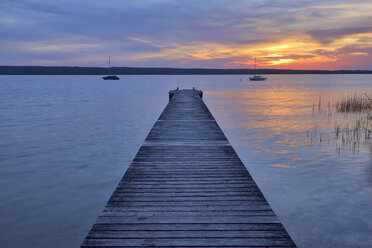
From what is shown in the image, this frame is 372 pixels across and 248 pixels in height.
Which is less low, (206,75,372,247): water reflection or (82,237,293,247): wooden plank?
(82,237,293,247): wooden plank

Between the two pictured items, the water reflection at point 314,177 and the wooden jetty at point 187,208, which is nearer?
the wooden jetty at point 187,208

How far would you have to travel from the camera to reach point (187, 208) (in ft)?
13.4

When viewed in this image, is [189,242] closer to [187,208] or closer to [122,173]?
[187,208]

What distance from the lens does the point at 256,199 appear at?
436 centimetres

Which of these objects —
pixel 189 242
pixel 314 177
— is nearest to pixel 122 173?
pixel 314 177

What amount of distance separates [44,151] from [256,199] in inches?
411

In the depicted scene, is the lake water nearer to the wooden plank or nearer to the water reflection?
the water reflection

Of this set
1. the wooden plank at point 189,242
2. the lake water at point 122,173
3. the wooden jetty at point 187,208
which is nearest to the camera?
the wooden plank at point 189,242

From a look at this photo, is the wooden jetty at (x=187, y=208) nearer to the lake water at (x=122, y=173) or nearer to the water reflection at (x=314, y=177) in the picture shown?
the lake water at (x=122, y=173)

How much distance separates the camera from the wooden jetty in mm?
3346

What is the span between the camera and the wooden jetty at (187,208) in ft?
11.0

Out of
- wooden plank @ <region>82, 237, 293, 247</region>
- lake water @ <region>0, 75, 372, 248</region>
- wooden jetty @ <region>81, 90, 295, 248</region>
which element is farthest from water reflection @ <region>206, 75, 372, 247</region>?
wooden plank @ <region>82, 237, 293, 247</region>

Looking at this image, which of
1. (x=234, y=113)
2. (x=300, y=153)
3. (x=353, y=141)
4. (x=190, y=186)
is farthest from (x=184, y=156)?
(x=234, y=113)

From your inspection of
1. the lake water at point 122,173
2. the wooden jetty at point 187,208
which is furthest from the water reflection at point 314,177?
the wooden jetty at point 187,208
